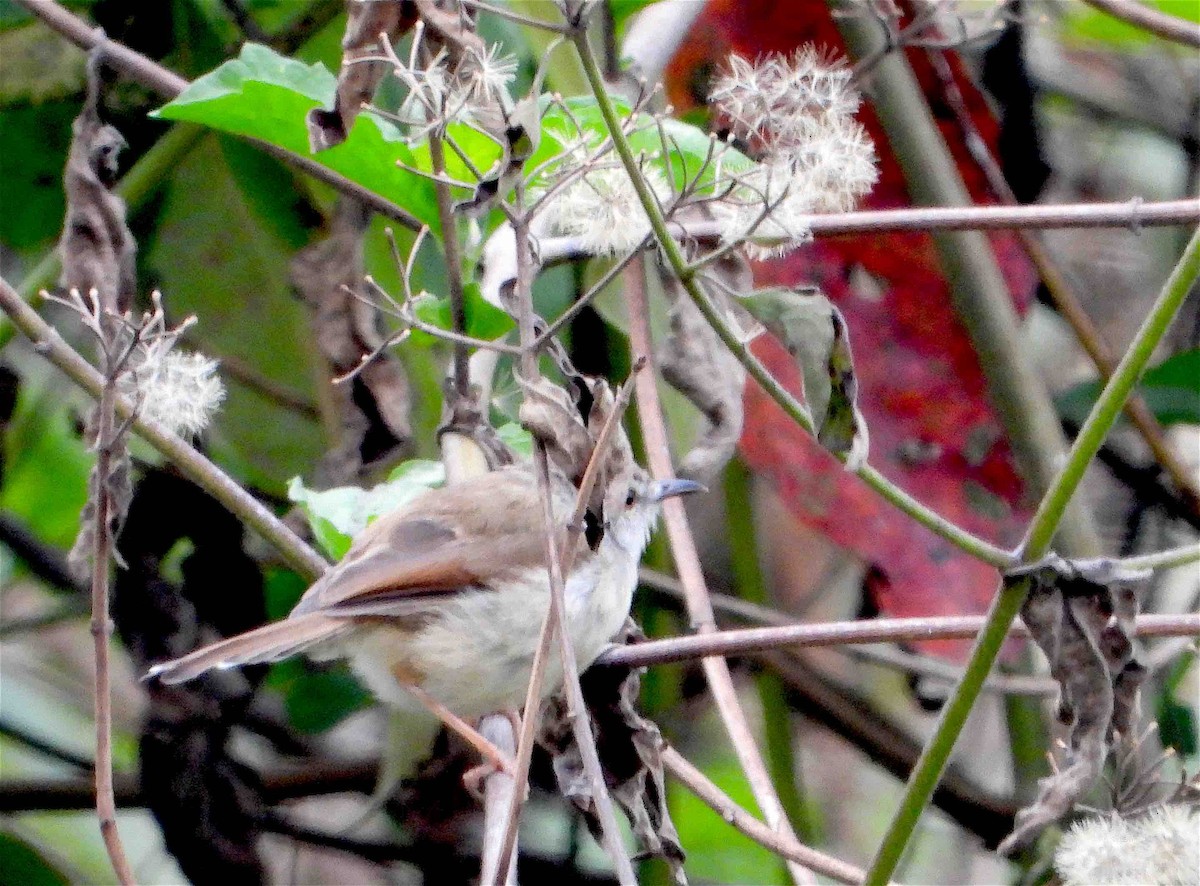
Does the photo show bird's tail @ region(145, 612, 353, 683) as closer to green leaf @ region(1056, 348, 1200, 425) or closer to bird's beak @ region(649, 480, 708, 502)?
bird's beak @ region(649, 480, 708, 502)

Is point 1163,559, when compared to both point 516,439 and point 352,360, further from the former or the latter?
point 352,360

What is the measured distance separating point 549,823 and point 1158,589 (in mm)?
1449

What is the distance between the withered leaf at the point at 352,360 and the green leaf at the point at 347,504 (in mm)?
104

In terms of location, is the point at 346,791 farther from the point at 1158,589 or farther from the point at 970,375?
the point at 1158,589

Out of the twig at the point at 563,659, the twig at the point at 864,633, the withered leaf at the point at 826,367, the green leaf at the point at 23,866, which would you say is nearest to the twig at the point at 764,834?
the twig at the point at 864,633

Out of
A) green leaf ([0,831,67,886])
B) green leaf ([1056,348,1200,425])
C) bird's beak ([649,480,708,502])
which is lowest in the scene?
green leaf ([0,831,67,886])

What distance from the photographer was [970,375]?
3.26 m

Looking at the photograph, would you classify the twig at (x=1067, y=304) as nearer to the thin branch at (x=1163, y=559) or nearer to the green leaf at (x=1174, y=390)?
the green leaf at (x=1174, y=390)

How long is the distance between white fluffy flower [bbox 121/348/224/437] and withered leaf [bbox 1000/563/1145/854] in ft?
3.38

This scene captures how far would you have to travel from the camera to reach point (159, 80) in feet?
8.16

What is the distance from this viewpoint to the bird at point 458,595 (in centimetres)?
239

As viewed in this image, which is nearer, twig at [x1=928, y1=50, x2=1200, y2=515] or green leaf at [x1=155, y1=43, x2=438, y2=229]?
green leaf at [x1=155, y1=43, x2=438, y2=229]

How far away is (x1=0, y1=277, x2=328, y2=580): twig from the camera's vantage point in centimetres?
181

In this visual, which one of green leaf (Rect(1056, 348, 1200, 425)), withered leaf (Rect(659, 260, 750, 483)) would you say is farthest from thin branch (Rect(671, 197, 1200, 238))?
green leaf (Rect(1056, 348, 1200, 425))
